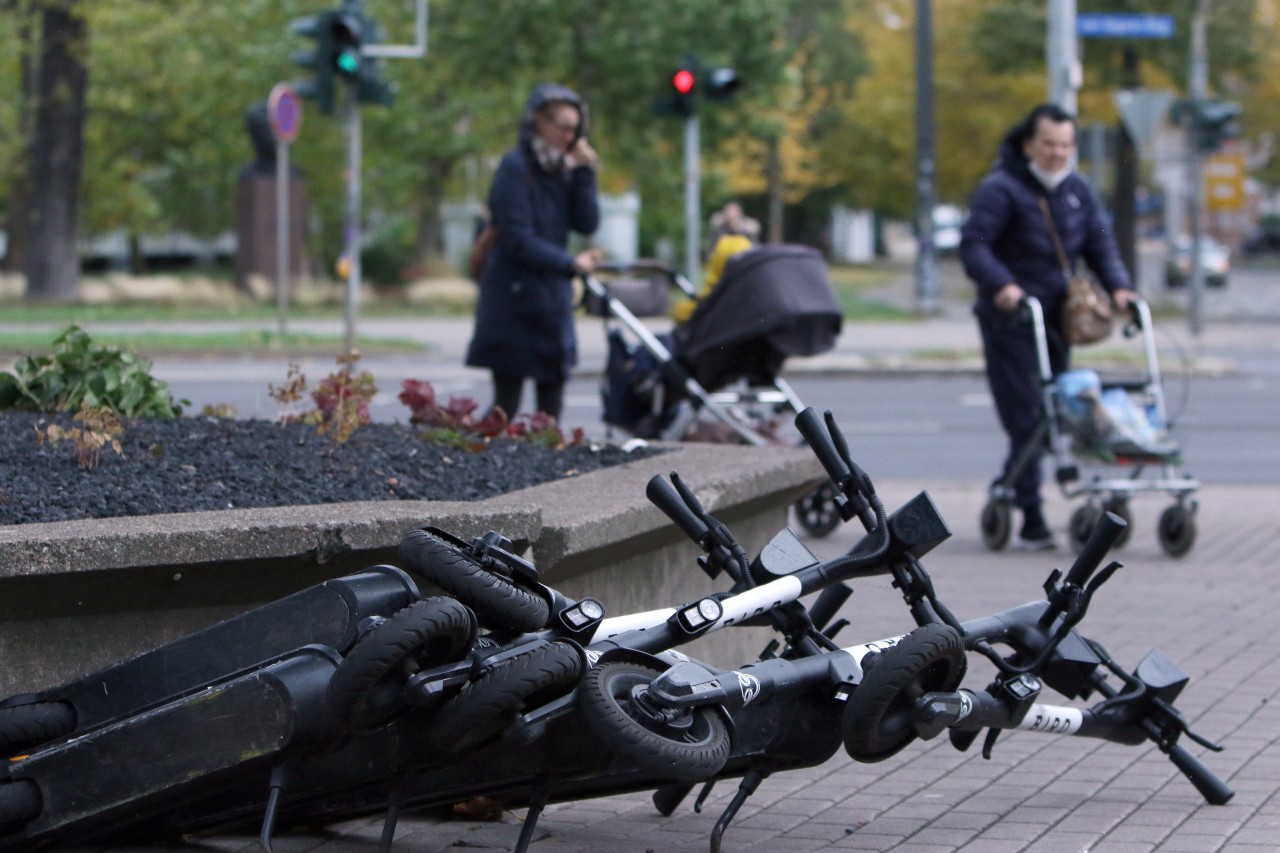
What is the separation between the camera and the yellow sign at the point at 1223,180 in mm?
28734

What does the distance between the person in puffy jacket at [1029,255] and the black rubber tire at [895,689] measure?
4880 millimetres

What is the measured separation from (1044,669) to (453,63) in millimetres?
Answer: 31377

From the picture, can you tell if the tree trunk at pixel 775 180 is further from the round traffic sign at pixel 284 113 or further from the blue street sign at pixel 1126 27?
the blue street sign at pixel 1126 27

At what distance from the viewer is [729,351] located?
8.84 meters

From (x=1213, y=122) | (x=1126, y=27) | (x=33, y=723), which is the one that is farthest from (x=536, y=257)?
(x=1213, y=122)

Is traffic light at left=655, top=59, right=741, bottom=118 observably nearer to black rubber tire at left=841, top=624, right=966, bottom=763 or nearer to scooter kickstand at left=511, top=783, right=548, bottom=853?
black rubber tire at left=841, top=624, right=966, bottom=763

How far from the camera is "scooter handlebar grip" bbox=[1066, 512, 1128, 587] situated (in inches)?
161

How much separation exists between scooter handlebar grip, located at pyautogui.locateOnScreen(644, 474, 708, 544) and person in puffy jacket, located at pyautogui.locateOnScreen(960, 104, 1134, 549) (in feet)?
15.9

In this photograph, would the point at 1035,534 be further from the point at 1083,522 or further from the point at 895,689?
the point at 895,689

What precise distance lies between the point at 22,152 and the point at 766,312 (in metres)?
31.2

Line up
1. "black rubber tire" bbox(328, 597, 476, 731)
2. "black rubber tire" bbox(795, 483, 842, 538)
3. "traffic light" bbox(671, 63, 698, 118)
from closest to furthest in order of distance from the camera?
"black rubber tire" bbox(328, 597, 476, 731), "black rubber tire" bbox(795, 483, 842, 538), "traffic light" bbox(671, 63, 698, 118)

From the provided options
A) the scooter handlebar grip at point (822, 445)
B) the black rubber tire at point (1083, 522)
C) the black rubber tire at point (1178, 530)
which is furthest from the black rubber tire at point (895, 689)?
the black rubber tire at point (1178, 530)

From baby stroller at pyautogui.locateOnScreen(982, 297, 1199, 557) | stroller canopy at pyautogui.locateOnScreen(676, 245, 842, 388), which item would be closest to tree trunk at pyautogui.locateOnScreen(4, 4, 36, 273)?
stroller canopy at pyautogui.locateOnScreen(676, 245, 842, 388)

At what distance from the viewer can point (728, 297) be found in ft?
28.3
